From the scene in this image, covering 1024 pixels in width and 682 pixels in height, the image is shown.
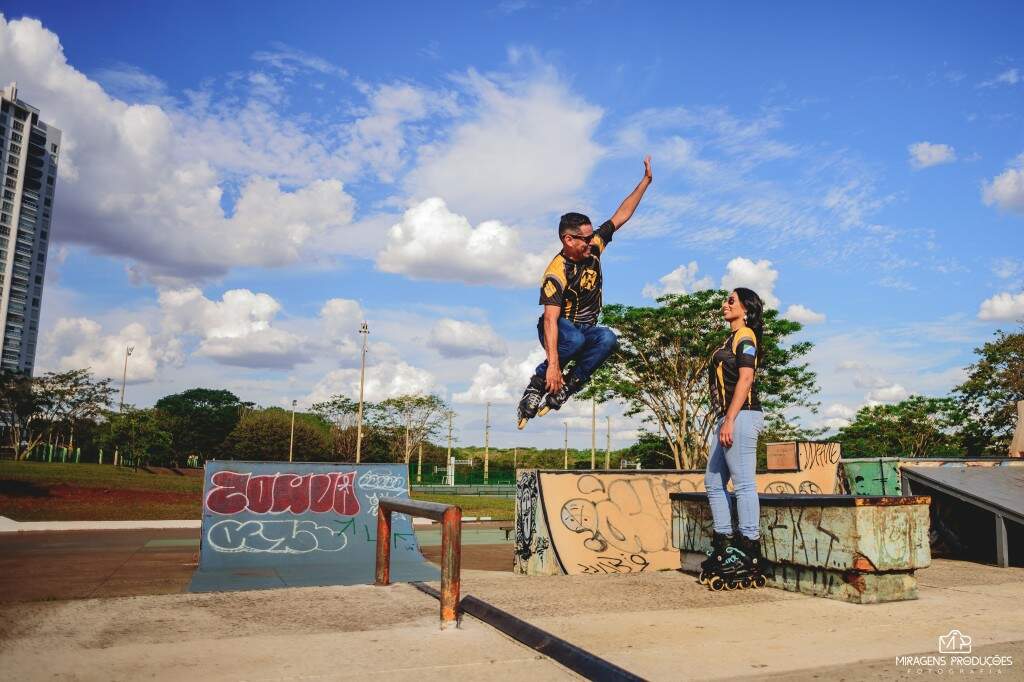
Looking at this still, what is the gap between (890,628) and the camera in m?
4.69

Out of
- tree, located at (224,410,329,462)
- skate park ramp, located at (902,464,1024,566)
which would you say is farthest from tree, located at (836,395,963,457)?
tree, located at (224,410,329,462)

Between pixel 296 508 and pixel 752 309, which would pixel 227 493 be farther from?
pixel 752 309

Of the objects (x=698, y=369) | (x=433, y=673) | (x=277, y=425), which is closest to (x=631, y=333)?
(x=698, y=369)

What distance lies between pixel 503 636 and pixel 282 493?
6.51m

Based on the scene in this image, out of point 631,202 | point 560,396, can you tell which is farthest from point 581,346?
point 631,202

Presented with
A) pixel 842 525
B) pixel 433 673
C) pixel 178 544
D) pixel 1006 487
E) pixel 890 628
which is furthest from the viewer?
pixel 178 544

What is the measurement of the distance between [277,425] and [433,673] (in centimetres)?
6801

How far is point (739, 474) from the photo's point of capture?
573cm

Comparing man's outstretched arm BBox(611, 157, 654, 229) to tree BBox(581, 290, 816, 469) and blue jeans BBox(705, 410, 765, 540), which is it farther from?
tree BBox(581, 290, 816, 469)

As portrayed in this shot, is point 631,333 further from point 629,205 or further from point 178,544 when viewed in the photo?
point 629,205

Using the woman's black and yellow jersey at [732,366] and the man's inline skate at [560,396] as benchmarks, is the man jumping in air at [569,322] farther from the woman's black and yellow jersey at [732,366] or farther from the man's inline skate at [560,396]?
the woman's black and yellow jersey at [732,366]

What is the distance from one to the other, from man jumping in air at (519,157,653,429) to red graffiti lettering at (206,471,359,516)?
6223 millimetres

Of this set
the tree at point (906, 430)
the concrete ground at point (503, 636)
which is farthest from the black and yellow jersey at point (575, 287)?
the tree at point (906, 430)

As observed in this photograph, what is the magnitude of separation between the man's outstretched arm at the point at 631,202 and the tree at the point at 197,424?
71.6 meters
